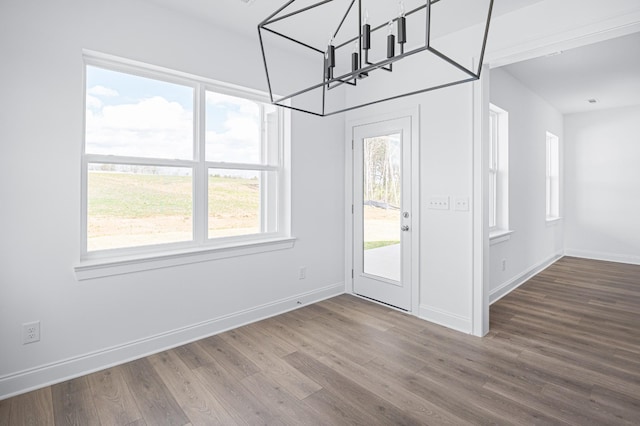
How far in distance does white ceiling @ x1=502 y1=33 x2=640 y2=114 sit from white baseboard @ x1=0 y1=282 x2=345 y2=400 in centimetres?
400

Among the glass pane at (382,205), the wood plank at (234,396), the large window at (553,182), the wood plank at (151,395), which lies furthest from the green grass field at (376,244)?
the large window at (553,182)

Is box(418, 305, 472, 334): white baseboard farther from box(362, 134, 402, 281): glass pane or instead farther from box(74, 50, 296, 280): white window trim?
box(74, 50, 296, 280): white window trim

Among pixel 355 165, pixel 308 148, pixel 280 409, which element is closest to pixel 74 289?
pixel 280 409

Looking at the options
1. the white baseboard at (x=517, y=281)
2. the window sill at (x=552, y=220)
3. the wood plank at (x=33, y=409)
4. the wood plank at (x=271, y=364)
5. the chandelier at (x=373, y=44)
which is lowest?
the wood plank at (x=33, y=409)

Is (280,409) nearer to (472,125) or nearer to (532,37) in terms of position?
(472,125)

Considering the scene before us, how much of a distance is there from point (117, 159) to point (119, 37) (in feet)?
2.91

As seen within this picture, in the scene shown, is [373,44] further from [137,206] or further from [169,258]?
[169,258]

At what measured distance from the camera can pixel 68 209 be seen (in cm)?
228

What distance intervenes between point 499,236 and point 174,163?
140 inches

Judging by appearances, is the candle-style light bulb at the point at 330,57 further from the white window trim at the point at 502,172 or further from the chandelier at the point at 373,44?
the white window trim at the point at 502,172

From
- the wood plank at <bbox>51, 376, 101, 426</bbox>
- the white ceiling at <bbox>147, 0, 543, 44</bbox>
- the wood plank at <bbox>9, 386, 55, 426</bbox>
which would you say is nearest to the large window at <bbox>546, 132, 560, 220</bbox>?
the white ceiling at <bbox>147, 0, 543, 44</bbox>

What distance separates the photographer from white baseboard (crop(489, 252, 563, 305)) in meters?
3.89

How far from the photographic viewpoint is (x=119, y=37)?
2436 millimetres

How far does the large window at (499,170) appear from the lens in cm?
420
